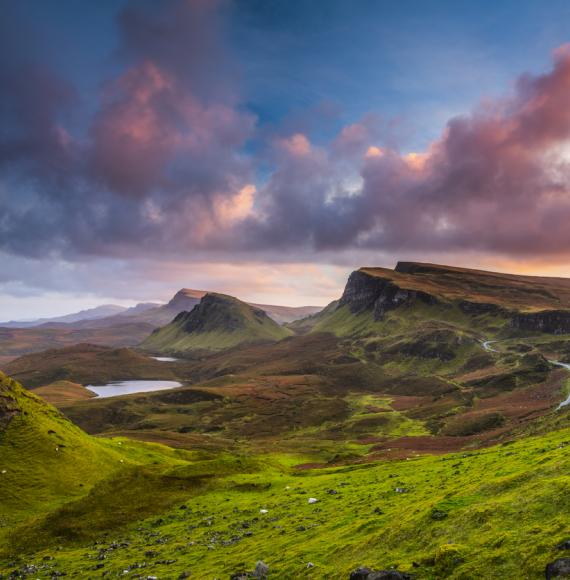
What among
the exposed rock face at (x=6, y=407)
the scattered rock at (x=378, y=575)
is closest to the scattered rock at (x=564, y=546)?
the scattered rock at (x=378, y=575)

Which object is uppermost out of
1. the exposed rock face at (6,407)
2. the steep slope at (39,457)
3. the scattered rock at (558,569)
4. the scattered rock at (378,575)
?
the scattered rock at (558,569)

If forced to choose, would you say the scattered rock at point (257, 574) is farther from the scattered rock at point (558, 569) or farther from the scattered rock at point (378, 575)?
the scattered rock at point (558, 569)

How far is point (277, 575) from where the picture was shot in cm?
2167

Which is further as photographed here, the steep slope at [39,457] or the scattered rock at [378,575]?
the steep slope at [39,457]

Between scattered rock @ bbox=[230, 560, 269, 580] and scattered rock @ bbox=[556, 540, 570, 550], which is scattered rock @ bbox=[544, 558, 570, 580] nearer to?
scattered rock @ bbox=[556, 540, 570, 550]

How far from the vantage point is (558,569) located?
13.8 m

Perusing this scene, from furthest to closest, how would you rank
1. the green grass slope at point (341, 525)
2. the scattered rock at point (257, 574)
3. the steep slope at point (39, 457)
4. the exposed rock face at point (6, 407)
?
the exposed rock face at point (6, 407) < the steep slope at point (39, 457) < the scattered rock at point (257, 574) < the green grass slope at point (341, 525)

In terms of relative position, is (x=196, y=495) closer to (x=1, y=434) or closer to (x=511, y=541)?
(x=1, y=434)

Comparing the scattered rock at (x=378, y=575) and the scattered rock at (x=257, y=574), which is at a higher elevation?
the scattered rock at (x=378, y=575)

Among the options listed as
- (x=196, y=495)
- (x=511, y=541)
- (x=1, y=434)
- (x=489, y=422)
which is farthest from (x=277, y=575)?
(x=489, y=422)

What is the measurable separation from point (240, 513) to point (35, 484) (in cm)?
3136

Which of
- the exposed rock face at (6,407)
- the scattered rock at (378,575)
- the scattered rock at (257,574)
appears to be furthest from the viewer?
the exposed rock face at (6,407)

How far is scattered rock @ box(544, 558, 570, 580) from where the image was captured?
534 inches

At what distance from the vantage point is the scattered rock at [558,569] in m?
13.6
